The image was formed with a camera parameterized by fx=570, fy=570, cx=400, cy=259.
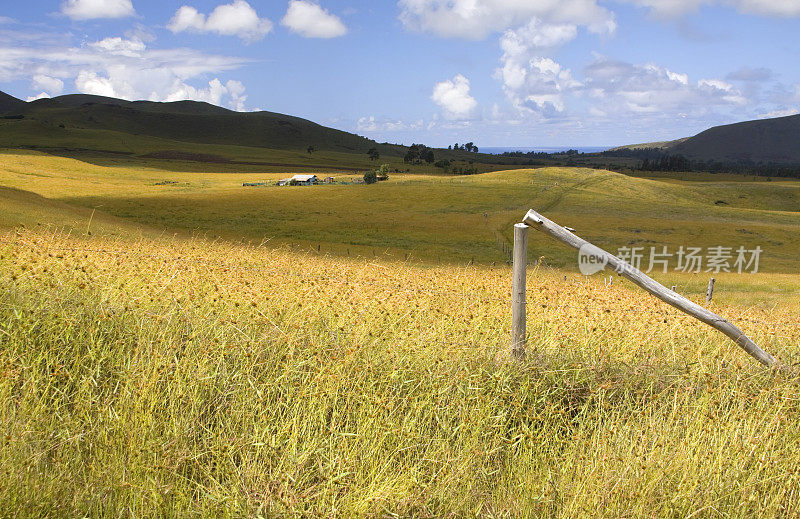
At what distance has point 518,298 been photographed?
19.2 ft

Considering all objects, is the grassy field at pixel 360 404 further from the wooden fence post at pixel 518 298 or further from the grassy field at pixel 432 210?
the grassy field at pixel 432 210

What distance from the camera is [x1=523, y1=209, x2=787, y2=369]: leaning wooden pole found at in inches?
224

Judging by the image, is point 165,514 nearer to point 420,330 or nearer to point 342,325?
point 342,325

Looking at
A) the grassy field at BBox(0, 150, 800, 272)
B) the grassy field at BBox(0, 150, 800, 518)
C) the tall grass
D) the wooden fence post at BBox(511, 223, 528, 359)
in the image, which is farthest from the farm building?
the wooden fence post at BBox(511, 223, 528, 359)

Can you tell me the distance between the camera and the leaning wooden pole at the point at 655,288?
5.69 metres

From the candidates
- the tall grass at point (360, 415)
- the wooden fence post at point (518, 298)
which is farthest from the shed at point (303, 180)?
the wooden fence post at point (518, 298)

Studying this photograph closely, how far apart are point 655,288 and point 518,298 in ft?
4.40

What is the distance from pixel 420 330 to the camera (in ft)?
21.5

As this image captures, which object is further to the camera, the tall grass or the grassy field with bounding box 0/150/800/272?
the grassy field with bounding box 0/150/800/272

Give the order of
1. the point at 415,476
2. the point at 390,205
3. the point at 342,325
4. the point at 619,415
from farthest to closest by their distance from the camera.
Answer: the point at 390,205, the point at 342,325, the point at 619,415, the point at 415,476

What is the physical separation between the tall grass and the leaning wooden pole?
37 centimetres

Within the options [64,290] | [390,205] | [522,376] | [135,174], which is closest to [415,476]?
[522,376]

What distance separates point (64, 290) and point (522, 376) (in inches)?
212

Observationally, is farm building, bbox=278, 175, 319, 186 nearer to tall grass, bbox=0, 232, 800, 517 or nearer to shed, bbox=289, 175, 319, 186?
shed, bbox=289, 175, 319, 186
